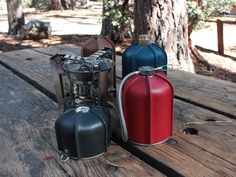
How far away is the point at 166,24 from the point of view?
9.40ft

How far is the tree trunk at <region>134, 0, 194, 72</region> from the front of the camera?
2752 mm

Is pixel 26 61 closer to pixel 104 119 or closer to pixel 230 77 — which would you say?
pixel 104 119

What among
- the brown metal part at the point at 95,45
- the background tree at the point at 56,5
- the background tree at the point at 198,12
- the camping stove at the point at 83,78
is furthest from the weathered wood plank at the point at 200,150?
the background tree at the point at 56,5

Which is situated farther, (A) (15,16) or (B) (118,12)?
(A) (15,16)

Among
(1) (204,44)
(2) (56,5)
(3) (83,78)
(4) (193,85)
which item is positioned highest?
(2) (56,5)

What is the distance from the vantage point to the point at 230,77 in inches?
201

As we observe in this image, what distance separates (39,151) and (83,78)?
252 mm

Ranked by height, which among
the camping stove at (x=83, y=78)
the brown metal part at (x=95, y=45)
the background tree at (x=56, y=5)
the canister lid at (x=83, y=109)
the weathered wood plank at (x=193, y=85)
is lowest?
the weathered wood plank at (x=193, y=85)

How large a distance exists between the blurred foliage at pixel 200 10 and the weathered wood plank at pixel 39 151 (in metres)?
4.82

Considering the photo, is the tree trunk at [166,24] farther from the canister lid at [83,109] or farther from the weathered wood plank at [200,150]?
the canister lid at [83,109]

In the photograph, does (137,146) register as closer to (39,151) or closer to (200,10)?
(39,151)

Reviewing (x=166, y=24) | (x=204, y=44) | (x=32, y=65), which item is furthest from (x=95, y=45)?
(x=204, y=44)

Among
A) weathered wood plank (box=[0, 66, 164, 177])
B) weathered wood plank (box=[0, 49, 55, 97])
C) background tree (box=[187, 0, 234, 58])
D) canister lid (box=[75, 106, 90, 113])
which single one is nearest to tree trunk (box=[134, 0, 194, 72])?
weathered wood plank (box=[0, 49, 55, 97])

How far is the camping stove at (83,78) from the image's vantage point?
98 cm
